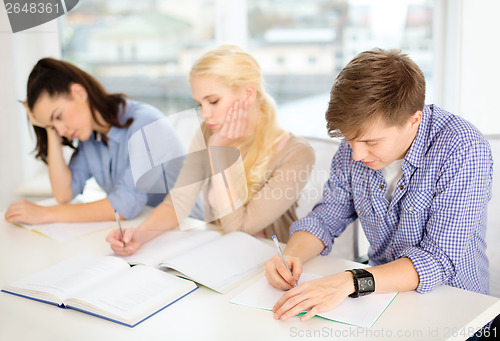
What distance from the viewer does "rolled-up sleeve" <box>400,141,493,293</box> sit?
3.64ft

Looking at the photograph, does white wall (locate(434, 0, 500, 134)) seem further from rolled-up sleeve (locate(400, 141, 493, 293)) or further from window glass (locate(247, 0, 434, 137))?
rolled-up sleeve (locate(400, 141, 493, 293))

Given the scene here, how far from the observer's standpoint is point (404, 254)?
3.76 feet

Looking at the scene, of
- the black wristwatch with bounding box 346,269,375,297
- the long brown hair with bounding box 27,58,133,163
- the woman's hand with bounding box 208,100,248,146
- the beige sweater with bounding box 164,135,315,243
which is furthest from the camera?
the long brown hair with bounding box 27,58,133,163

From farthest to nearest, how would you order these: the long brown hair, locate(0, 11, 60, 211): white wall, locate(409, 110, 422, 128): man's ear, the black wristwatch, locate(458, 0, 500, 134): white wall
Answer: locate(0, 11, 60, 211): white wall < locate(458, 0, 500, 134): white wall < the long brown hair < locate(409, 110, 422, 128): man's ear < the black wristwatch

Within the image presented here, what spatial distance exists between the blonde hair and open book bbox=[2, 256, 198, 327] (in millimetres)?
507

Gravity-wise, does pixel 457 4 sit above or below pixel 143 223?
above

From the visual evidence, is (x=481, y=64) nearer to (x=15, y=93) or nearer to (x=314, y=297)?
(x=314, y=297)

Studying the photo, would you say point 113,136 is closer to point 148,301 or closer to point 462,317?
point 148,301

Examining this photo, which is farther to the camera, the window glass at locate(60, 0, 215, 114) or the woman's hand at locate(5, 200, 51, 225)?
the window glass at locate(60, 0, 215, 114)

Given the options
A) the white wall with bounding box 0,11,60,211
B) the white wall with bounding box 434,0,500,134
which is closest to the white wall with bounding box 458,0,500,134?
the white wall with bounding box 434,0,500,134

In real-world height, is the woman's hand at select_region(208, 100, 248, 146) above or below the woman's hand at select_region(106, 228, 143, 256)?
above

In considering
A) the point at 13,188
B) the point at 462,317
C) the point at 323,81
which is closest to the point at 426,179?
the point at 462,317

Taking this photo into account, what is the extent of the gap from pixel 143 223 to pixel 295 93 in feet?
5.21

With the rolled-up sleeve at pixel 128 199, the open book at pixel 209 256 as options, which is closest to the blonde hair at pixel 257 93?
the open book at pixel 209 256
